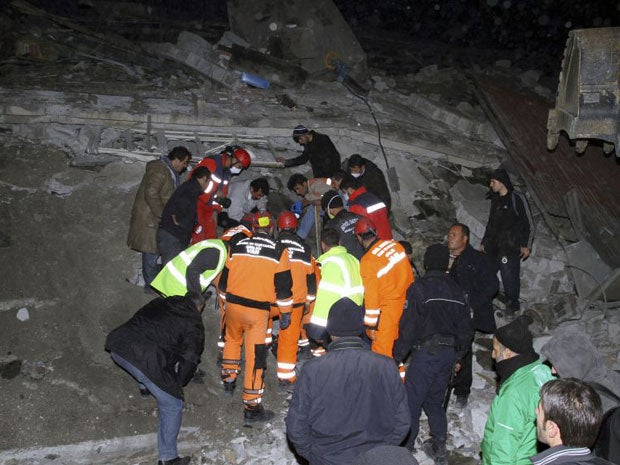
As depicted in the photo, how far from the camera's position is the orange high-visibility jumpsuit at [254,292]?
492 centimetres

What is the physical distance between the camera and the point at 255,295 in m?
4.96

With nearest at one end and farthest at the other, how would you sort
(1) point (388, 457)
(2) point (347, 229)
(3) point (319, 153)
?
(1) point (388, 457)
(2) point (347, 229)
(3) point (319, 153)

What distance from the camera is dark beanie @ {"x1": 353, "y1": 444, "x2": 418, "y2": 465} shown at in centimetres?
294

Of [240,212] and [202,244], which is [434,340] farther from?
[240,212]

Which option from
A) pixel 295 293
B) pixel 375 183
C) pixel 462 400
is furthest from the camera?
pixel 375 183

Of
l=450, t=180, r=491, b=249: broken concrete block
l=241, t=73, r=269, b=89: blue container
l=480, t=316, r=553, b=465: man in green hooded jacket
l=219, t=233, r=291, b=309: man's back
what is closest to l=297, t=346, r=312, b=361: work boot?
l=219, t=233, r=291, b=309: man's back

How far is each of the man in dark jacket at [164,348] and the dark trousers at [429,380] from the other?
5.78 feet

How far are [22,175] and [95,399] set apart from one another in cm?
358

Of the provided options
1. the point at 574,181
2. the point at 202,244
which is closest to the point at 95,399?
the point at 202,244

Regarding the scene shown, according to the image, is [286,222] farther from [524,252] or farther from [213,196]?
[524,252]

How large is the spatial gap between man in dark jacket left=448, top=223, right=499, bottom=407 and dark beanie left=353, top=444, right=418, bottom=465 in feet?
8.59

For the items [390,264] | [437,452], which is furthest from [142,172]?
[437,452]

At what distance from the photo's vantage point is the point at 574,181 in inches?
328

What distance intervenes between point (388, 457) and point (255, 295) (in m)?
2.26
